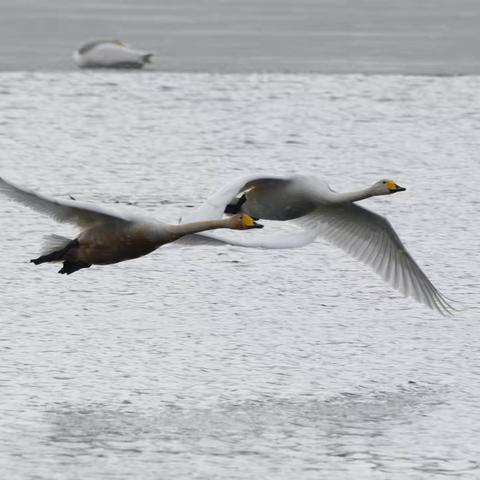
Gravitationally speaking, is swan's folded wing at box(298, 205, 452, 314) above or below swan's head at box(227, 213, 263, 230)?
below

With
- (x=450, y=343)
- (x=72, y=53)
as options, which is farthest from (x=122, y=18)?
(x=450, y=343)

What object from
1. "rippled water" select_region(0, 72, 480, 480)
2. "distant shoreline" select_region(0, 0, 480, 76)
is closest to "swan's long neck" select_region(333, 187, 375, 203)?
"rippled water" select_region(0, 72, 480, 480)

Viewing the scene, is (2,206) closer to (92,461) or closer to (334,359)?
(334,359)

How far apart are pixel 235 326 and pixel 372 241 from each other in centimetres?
100

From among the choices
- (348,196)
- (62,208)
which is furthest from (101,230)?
(348,196)

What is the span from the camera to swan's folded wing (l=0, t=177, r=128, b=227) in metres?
8.28

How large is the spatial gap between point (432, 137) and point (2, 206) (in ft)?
16.2

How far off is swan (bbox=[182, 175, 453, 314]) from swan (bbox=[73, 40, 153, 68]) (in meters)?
11.1

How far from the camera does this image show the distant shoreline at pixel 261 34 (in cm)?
2100

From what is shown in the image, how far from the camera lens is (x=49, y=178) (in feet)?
47.0

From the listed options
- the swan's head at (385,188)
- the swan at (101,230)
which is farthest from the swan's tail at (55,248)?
the swan's head at (385,188)

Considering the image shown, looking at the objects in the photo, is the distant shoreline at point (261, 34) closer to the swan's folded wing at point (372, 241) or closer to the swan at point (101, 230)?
the swan's folded wing at point (372, 241)

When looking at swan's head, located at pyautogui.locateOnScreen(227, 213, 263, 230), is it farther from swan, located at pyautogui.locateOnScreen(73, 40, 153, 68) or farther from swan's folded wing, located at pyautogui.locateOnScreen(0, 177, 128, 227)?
swan, located at pyautogui.locateOnScreen(73, 40, 153, 68)

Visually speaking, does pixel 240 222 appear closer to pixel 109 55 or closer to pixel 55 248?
pixel 55 248
